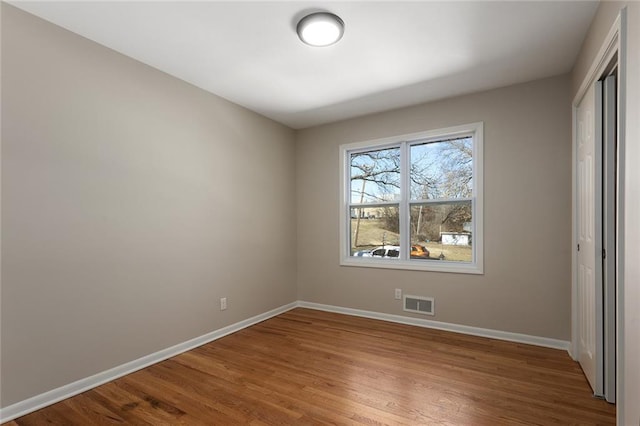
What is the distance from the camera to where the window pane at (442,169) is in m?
3.62

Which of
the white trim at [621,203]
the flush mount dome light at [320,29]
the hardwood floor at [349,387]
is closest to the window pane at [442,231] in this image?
the hardwood floor at [349,387]

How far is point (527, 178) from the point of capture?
3197mm

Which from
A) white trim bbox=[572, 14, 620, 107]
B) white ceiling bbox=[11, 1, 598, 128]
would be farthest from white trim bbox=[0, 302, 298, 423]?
white trim bbox=[572, 14, 620, 107]

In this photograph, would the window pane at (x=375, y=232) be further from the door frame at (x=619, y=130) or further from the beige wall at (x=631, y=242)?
the beige wall at (x=631, y=242)

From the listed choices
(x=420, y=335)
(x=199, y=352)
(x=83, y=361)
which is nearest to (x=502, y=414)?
(x=420, y=335)

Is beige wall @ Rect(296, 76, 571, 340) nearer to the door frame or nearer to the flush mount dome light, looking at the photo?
the door frame

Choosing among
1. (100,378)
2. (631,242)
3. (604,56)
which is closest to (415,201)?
(604,56)

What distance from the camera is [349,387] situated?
2363 millimetres

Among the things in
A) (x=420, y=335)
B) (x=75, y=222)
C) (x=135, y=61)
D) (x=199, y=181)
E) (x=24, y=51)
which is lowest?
(x=420, y=335)

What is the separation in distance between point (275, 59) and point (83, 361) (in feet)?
9.13

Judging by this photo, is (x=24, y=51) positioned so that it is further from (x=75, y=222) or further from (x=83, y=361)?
(x=83, y=361)

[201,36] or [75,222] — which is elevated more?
[201,36]

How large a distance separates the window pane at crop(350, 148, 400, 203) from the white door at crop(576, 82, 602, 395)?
1857 mm

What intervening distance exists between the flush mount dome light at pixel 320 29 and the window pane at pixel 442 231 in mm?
2257
